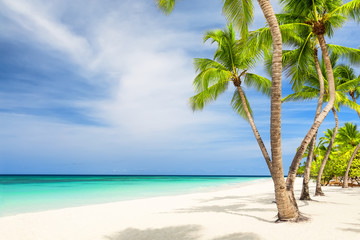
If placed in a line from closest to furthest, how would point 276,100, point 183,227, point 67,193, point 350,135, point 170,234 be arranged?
point 276,100 → point 170,234 → point 183,227 → point 67,193 → point 350,135

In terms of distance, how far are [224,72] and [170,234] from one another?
20.7ft

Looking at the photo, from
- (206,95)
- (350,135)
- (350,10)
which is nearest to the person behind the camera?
(350,10)

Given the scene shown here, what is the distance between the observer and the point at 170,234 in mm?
7195

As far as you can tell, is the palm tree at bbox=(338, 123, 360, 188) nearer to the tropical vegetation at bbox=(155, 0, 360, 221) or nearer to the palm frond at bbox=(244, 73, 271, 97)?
the tropical vegetation at bbox=(155, 0, 360, 221)

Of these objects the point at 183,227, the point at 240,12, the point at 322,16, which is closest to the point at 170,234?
the point at 183,227

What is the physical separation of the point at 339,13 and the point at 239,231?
8.36 m

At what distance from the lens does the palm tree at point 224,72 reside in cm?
1110

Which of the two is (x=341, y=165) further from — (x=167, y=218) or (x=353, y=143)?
(x=167, y=218)

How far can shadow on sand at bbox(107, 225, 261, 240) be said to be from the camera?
6534mm

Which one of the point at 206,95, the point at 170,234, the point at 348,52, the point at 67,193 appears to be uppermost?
the point at 348,52

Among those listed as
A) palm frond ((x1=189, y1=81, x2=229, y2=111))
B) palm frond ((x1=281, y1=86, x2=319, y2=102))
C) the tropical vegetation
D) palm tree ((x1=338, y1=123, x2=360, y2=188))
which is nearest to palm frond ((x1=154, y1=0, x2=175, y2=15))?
the tropical vegetation

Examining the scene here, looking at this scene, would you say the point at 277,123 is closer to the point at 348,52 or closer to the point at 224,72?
the point at 224,72

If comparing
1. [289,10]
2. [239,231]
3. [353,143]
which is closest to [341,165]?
[353,143]

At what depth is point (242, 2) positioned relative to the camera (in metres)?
7.82
